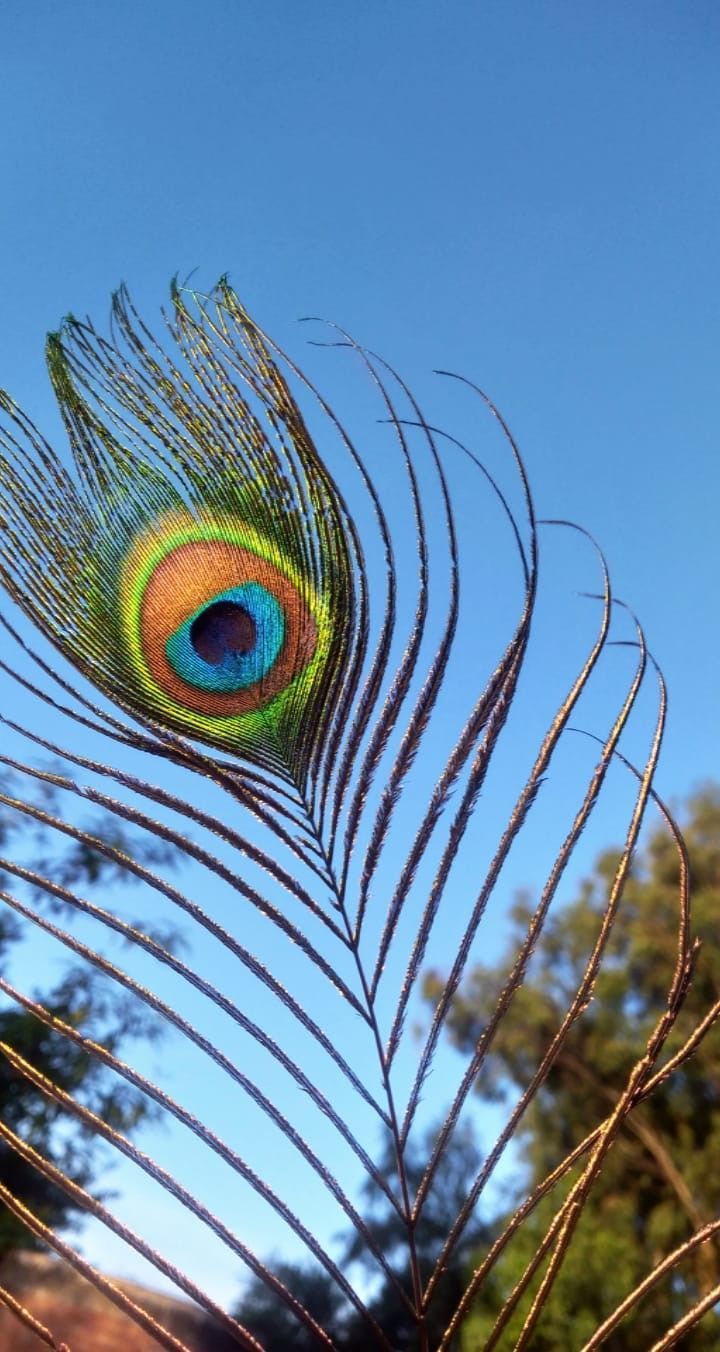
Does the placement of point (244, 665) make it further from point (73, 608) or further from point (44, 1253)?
point (44, 1253)

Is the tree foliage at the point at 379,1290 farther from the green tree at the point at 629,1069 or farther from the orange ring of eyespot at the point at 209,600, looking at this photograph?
the orange ring of eyespot at the point at 209,600

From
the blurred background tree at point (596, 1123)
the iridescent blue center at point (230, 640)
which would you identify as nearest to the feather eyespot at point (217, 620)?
the iridescent blue center at point (230, 640)

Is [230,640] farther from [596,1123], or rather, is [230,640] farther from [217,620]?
[596,1123]

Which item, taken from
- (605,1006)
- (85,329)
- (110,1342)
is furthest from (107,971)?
(605,1006)

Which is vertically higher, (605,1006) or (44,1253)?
(605,1006)

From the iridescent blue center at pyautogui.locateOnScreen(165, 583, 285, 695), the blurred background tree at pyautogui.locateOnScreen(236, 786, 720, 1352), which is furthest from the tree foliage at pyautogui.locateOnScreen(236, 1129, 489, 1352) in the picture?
the iridescent blue center at pyautogui.locateOnScreen(165, 583, 285, 695)

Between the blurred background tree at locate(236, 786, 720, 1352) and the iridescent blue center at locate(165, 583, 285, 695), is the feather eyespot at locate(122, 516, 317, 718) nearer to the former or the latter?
the iridescent blue center at locate(165, 583, 285, 695)

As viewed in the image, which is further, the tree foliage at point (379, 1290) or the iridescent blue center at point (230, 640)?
the tree foliage at point (379, 1290)
